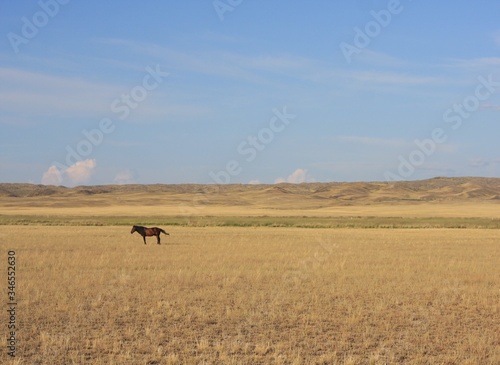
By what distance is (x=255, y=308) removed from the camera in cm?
1345

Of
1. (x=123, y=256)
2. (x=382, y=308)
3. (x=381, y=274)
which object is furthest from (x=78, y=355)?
(x=123, y=256)

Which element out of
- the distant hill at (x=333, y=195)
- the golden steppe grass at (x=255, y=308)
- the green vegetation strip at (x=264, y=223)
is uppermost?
the distant hill at (x=333, y=195)

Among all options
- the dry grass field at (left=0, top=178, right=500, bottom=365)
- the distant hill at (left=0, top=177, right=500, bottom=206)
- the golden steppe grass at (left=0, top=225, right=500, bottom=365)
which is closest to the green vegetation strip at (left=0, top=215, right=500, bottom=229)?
the dry grass field at (left=0, top=178, right=500, bottom=365)

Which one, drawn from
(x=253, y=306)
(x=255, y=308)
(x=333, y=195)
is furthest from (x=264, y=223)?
(x=333, y=195)

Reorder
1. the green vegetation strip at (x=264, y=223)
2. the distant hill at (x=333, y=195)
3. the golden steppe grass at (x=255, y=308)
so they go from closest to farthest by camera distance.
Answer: the golden steppe grass at (x=255, y=308) < the green vegetation strip at (x=264, y=223) < the distant hill at (x=333, y=195)

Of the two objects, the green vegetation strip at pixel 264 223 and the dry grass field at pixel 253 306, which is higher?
the green vegetation strip at pixel 264 223

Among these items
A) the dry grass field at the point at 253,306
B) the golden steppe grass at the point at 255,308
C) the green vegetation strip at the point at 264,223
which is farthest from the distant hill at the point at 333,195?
the golden steppe grass at the point at 255,308

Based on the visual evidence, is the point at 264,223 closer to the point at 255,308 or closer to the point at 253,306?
the point at 253,306

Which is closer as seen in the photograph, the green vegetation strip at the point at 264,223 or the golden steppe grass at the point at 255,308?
the golden steppe grass at the point at 255,308

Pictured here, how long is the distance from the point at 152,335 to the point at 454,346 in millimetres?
5203

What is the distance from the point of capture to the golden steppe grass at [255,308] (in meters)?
9.98

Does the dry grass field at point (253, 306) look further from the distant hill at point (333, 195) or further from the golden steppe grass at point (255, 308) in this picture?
the distant hill at point (333, 195)

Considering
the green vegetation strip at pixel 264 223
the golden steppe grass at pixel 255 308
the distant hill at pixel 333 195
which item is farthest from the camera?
the distant hill at pixel 333 195

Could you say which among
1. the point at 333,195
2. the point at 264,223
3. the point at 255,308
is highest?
the point at 333,195
